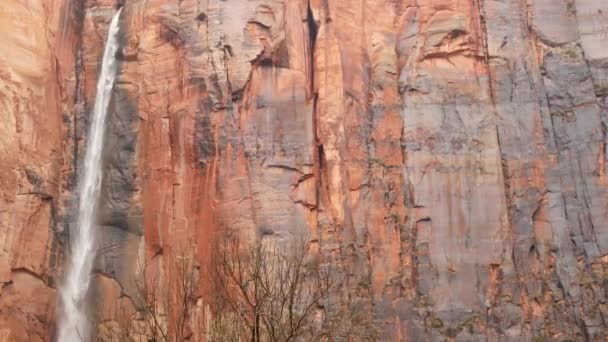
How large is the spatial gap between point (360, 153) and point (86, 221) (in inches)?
431

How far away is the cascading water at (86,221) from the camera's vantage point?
95.0 ft

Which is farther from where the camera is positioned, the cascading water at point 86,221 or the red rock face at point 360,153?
the cascading water at point 86,221

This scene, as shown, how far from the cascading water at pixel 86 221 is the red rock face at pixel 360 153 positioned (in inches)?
20.6

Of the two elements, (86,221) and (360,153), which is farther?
(86,221)

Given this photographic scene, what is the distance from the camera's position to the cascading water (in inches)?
1140

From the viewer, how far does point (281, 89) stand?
96.2 ft

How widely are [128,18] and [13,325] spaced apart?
13325mm

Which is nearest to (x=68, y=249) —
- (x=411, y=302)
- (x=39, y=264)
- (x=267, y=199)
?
(x=39, y=264)

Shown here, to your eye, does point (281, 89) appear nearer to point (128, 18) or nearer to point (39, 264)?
point (128, 18)

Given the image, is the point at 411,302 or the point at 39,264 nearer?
the point at 411,302

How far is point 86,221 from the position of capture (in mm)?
30344

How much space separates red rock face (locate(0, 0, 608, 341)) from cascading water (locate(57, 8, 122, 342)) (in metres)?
0.52

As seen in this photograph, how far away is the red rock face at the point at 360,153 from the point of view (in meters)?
27.0

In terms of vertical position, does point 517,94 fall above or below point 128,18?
below
